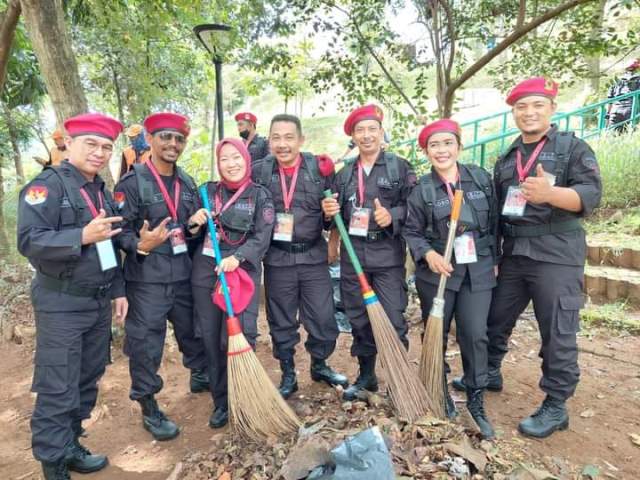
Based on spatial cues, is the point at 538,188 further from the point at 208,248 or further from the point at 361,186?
the point at 208,248

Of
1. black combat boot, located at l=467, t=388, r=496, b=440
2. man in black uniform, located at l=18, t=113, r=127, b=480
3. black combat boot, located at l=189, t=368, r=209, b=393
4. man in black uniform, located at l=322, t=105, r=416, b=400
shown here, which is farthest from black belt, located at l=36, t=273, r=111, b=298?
black combat boot, located at l=467, t=388, r=496, b=440

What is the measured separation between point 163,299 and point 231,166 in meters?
0.99

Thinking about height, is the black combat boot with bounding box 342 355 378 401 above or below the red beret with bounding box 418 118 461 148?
below

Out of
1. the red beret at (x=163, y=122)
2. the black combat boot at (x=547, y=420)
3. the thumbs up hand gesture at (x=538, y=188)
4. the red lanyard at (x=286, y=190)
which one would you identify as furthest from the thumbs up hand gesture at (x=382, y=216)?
the black combat boot at (x=547, y=420)

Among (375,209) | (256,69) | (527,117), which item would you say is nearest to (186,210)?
(375,209)

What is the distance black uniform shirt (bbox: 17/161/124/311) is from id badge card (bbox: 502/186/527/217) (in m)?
2.46

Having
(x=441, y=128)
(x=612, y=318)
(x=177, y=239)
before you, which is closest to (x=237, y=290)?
(x=177, y=239)

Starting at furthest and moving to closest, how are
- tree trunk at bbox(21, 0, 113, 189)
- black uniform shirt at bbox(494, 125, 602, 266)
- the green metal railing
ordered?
the green metal railing → tree trunk at bbox(21, 0, 113, 189) → black uniform shirt at bbox(494, 125, 602, 266)

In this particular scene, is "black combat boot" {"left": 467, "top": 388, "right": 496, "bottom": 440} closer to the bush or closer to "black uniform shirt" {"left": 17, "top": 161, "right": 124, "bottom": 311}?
"black uniform shirt" {"left": 17, "top": 161, "right": 124, "bottom": 311}

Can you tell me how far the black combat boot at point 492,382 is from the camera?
353 cm

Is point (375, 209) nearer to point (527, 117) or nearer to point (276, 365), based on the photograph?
point (527, 117)

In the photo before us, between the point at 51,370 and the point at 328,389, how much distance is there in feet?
6.50

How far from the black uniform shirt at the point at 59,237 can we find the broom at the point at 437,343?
197cm

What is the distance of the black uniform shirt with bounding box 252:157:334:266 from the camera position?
10.8ft
